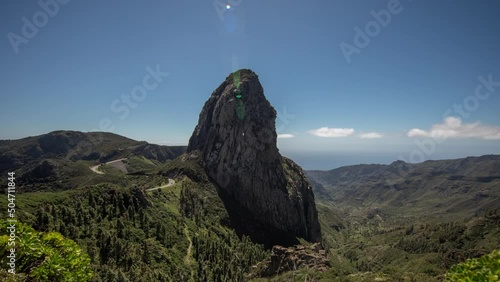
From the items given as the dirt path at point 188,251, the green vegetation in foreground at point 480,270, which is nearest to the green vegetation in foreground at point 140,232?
the dirt path at point 188,251

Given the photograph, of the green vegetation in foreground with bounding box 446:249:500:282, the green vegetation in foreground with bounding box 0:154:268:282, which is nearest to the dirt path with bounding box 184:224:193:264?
the green vegetation in foreground with bounding box 0:154:268:282

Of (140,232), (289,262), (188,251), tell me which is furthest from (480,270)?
(188,251)

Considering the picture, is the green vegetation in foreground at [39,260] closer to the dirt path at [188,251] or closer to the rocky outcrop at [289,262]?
the dirt path at [188,251]

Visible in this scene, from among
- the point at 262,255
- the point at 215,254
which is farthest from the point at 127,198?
the point at 262,255

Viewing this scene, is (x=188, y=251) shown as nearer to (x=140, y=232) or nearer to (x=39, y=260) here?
(x=140, y=232)

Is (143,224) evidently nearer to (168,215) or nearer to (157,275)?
(168,215)

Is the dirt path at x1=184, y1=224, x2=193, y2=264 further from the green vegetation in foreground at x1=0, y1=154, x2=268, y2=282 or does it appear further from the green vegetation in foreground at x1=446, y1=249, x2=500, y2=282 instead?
the green vegetation in foreground at x1=446, y1=249, x2=500, y2=282
